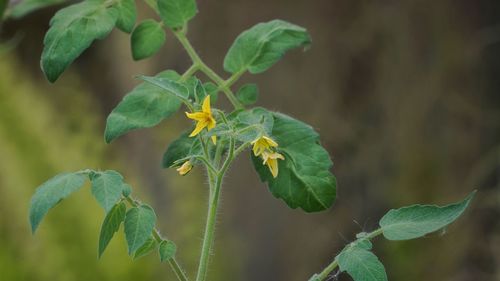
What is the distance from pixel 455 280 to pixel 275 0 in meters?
0.91

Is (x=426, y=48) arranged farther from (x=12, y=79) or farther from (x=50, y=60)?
(x=50, y=60)

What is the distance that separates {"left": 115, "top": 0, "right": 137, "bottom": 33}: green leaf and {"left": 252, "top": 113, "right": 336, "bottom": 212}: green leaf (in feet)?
0.45

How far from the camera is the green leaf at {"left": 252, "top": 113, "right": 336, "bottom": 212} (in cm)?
68

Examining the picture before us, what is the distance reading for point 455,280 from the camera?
269 cm

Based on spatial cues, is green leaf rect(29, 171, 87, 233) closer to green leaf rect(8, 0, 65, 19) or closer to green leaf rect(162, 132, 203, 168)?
green leaf rect(162, 132, 203, 168)

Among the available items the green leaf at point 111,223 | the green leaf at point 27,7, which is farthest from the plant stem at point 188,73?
the green leaf at point 27,7

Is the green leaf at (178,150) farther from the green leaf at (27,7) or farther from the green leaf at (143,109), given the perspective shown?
the green leaf at (27,7)

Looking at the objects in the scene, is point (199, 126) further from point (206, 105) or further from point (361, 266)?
point (361, 266)

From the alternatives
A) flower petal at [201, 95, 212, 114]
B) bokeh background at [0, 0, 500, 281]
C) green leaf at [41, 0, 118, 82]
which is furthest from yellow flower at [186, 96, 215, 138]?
A: bokeh background at [0, 0, 500, 281]

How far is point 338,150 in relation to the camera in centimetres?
261

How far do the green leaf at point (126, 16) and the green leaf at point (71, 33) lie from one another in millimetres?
13

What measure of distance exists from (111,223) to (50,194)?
0.14 ft

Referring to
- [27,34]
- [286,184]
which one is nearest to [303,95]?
[27,34]

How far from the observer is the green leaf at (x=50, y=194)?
0.58 m
